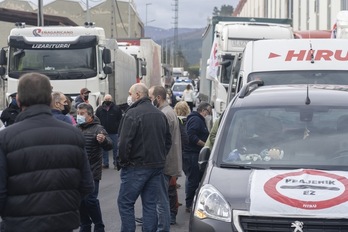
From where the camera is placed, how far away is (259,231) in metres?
6.16

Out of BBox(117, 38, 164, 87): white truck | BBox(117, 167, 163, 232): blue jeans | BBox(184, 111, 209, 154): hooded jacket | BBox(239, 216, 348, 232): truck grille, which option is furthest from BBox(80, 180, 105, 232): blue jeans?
BBox(117, 38, 164, 87): white truck

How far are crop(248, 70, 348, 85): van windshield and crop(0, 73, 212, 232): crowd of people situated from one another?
1.19 metres

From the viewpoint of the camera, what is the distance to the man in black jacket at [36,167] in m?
5.28

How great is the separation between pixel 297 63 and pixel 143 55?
24.3 metres

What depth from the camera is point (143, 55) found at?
36.3 meters

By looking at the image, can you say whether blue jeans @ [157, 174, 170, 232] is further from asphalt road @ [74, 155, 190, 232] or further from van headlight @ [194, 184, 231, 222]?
van headlight @ [194, 184, 231, 222]

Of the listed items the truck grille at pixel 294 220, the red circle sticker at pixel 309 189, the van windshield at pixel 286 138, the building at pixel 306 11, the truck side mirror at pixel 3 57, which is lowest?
the truck grille at pixel 294 220

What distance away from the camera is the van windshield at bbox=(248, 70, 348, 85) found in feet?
39.2

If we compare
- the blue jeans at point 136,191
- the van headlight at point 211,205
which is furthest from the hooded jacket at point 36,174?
the blue jeans at point 136,191

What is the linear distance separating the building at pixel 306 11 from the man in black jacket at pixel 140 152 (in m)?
26.4

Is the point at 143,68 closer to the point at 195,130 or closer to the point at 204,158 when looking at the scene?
the point at 195,130

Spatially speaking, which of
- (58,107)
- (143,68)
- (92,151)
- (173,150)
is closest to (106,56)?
(173,150)

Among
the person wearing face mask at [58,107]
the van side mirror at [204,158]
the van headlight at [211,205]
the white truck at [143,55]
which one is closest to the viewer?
Result: the van headlight at [211,205]

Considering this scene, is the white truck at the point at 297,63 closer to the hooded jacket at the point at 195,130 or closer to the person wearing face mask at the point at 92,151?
the hooded jacket at the point at 195,130
